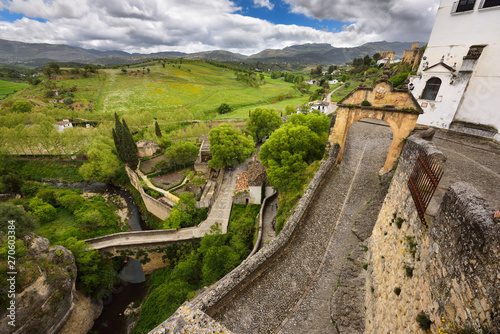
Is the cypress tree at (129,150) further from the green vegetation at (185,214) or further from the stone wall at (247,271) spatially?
the stone wall at (247,271)

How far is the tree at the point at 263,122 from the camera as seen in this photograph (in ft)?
138

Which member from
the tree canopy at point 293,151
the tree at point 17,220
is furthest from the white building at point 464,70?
the tree at point 17,220

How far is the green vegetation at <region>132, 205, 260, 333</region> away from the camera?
17203 mm

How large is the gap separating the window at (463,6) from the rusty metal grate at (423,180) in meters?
18.2

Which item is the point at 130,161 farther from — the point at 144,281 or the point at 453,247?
the point at 453,247

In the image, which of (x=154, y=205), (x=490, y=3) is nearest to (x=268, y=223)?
(x=154, y=205)

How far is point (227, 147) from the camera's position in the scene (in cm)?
3195

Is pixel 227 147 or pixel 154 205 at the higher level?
pixel 227 147

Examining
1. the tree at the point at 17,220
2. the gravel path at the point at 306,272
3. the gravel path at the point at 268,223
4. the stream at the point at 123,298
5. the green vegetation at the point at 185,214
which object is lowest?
the stream at the point at 123,298

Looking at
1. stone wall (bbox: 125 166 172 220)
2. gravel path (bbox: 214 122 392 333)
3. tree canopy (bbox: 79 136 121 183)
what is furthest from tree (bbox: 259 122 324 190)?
tree canopy (bbox: 79 136 121 183)

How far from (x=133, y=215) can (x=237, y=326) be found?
98.1 ft

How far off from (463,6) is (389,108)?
1149 cm

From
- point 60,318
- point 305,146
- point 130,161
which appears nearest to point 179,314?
point 305,146

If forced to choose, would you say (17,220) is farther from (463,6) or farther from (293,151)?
(463,6)
